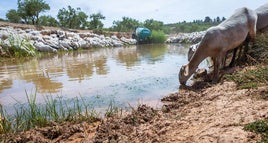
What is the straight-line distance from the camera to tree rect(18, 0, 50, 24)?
1702 inches

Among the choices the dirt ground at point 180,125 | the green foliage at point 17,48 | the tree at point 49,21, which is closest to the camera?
the dirt ground at point 180,125

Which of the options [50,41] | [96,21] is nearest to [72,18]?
[96,21]

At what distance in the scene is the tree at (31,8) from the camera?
43.2 m

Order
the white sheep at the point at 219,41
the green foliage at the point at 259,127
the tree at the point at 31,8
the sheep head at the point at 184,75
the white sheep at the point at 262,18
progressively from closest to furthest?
the green foliage at the point at 259,127 < the white sheep at the point at 219,41 < the sheep head at the point at 184,75 < the white sheep at the point at 262,18 < the tree at the point at 31,8

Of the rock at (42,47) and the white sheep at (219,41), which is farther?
the rock at (42,47)

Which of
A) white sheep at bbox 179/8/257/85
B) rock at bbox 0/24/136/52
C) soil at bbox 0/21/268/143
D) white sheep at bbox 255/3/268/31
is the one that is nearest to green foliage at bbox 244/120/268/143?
soil at bbox 0/21/268/143

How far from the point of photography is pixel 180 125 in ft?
13.1

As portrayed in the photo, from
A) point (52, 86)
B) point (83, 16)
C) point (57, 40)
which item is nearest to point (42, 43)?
point (57, 40)

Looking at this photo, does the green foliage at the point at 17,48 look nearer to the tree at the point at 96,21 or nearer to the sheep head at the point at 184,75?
the sheep head at the point at 184,75

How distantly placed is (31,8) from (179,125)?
4392 cm

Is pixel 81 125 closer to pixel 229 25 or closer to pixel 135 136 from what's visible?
pixel 135 136

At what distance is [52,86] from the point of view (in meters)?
8.55

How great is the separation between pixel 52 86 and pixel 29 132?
14.1 ft

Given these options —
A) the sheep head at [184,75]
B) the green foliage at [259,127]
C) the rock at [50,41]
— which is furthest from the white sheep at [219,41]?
the rock at [50,41]
